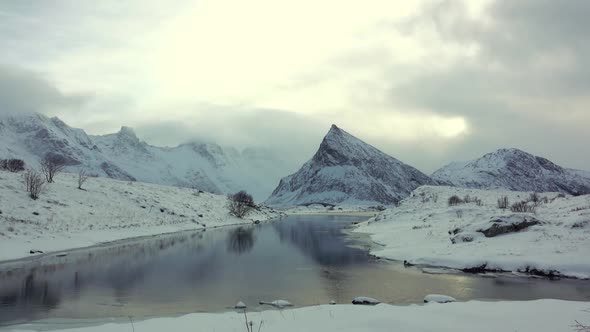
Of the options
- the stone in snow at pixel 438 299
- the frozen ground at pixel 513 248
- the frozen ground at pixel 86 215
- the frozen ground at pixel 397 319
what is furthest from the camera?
the frozen ground at pixel 86 215

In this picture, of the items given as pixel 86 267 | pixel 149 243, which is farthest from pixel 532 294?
pixel 149 243

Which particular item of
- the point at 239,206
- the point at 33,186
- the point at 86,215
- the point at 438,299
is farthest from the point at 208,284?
the point at 239,206

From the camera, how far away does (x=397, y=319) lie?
14.8 meters

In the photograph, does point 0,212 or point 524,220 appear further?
point 0,212

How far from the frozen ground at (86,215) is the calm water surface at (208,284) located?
249 inches

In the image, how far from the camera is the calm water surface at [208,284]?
846 inches

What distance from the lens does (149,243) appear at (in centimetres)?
5359

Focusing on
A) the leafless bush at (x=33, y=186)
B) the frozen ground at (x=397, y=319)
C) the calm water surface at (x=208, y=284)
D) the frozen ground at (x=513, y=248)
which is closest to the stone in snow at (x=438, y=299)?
the calm water surface at (x=208, y=284)

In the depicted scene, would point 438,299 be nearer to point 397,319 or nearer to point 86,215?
point 397,319

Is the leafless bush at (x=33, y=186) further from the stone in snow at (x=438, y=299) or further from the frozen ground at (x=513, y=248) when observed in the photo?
the stone in snow at (x=438, y=299)

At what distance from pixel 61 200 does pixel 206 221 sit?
32.7m

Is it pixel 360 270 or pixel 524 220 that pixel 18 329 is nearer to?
pixel 360 270

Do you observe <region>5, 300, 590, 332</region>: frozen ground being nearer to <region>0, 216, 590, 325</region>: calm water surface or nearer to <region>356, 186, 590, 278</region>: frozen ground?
<region>0, 216, 590, 325</region>: calm water surface

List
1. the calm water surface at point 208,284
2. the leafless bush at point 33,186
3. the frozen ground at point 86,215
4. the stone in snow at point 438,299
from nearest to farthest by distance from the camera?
1. the stone in snow at point 438,299
2. the calm water surface at point 208,284
3. the frozen ground at point 86,215
4. the leafless bush at point 33,186
